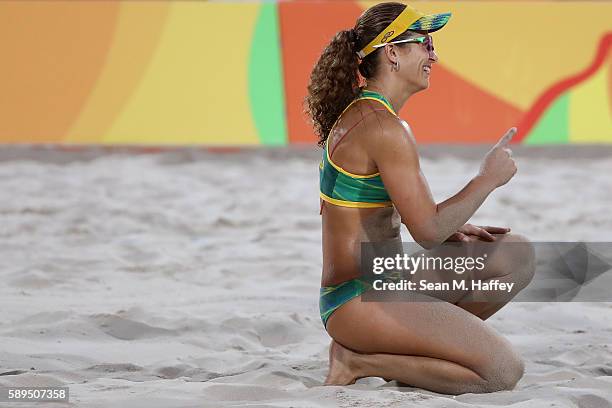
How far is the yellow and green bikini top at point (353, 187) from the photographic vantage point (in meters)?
2.99

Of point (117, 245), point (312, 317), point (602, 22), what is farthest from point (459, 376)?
point (602, 22)

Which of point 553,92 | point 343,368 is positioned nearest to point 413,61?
point 343,368

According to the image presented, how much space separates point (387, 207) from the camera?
120 inches

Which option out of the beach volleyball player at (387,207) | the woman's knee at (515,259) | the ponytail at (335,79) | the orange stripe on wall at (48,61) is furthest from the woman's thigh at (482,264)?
the orange stripe on wall at (48,61)

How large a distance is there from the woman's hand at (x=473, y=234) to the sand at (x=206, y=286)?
0.47 m

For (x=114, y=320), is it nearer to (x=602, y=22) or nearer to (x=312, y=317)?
(x=312, y=317)

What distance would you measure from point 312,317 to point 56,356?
110 centimetres

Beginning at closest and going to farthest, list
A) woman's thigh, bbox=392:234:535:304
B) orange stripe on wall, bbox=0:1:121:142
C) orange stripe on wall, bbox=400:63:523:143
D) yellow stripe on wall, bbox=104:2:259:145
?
woman's thigh, bbox=392:234:535:304 < orange stripe on wall, bbox=0:1:121:142 < yellow stripe on wall, bbox=104:2:259:145 < orange stripe on wall, bbox=400:63:523:143

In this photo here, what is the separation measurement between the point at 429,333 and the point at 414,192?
0.43 meters

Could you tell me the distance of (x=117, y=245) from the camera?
17.8 ft

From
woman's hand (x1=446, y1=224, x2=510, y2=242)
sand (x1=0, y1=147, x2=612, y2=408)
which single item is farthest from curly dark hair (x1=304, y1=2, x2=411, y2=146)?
sand (x1=0, y1=147, x2=612, y2=408)

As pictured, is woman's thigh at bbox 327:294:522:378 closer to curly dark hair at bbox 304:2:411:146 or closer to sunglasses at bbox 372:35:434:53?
curly dark hair at bbox 304:2:411:146

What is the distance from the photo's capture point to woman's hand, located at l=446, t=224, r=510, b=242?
329 cm

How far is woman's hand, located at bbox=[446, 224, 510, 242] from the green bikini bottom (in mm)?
436
